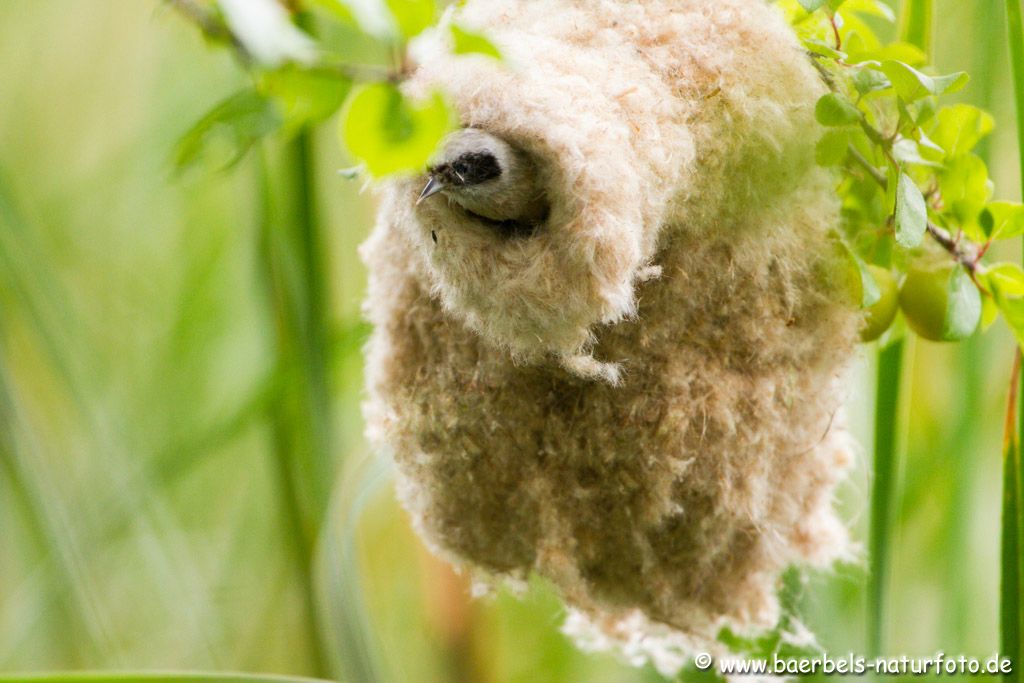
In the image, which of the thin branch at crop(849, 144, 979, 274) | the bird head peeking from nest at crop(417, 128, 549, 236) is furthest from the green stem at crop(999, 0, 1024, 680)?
the bird head peeking from nest at crop(417, 128, 549, 236)

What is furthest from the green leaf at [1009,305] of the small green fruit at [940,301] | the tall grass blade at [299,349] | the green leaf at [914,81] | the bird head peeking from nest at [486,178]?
the tall grass blade at [299,349]

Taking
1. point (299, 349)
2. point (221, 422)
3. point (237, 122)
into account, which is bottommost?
point (221, 422)

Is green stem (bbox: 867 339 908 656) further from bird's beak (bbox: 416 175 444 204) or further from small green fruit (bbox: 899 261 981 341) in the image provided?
bird's beak (bbox: 416 175 444 204)

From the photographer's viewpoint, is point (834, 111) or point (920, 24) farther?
point (920, 24)

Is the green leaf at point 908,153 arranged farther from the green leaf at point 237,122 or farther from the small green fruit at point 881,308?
the green leaf at point 237,122

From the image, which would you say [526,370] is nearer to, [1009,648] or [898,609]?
[1009,648]

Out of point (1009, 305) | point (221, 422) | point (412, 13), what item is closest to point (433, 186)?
point (412, 13)

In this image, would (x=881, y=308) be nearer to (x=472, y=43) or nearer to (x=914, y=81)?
(x=914, y=81)
